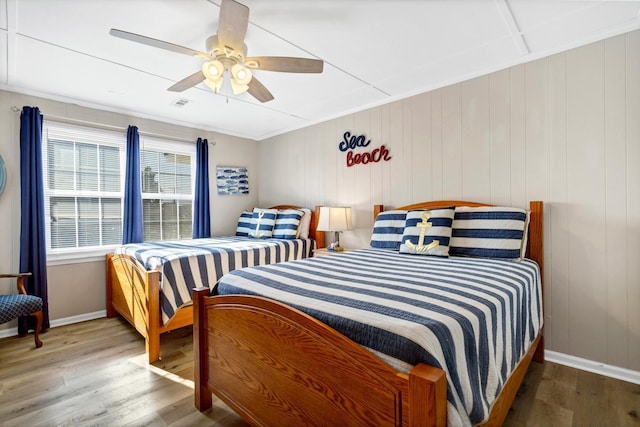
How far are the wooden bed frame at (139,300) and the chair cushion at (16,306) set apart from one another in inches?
25.0

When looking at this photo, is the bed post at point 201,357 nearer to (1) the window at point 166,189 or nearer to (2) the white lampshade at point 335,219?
(2) the white lampshade at point 335,219

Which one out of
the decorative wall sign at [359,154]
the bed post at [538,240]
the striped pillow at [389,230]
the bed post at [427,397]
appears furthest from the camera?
the decorative wall sign at [359,154]

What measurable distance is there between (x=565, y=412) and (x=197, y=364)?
2064mm

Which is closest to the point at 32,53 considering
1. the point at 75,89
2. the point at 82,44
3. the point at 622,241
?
the point at 82,44

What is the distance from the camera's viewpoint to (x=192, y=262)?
8.77ft

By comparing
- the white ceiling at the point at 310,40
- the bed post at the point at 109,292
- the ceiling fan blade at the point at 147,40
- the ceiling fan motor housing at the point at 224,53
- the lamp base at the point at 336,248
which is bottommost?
the bed post at the point at 109,292

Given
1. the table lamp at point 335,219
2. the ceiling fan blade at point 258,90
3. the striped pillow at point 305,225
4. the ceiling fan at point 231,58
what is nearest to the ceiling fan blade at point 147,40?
the ceiling fan at point 231,58

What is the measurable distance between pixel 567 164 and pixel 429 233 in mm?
1079

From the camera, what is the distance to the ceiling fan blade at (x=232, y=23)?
156cm

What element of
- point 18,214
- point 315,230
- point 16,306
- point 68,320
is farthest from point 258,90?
point 68,320

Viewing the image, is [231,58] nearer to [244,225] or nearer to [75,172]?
[75,172]

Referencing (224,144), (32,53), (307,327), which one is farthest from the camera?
(224,144)

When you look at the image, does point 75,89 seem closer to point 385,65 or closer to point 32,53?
point 32,53

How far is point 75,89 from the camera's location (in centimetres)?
296
